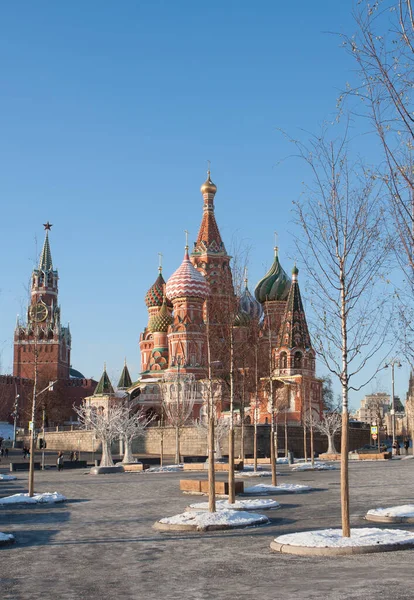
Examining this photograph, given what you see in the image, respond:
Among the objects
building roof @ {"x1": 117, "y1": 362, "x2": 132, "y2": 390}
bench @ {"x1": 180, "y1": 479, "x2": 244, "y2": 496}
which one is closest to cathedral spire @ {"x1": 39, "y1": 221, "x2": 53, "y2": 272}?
building roof @ {"x1": 117, "y1": 362, "x2": 132, "y2": 390}

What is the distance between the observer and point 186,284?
263ft

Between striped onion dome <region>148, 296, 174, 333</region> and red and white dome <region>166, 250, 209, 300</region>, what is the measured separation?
26.7 ft

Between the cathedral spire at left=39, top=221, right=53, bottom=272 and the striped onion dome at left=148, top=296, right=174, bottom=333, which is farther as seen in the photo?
the cathedral spire at left=39, top=221, right=53, bottom=272

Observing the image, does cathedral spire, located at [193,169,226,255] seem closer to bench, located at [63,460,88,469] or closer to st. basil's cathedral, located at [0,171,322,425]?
st. basil's cathedral, located at [0,171,322,425]

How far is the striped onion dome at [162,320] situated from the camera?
291 ft

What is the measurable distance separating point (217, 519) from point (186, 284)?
65.0m

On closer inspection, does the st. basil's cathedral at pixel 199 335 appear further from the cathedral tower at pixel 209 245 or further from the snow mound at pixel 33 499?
the snow mound at pixel 33 499

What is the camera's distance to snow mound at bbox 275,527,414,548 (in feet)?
40.0

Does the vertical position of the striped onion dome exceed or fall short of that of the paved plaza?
it exceeds it

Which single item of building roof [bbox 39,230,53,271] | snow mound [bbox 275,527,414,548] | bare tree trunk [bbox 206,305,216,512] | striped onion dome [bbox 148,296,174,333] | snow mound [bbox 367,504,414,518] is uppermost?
building roof [bbox 39,230,53,271]

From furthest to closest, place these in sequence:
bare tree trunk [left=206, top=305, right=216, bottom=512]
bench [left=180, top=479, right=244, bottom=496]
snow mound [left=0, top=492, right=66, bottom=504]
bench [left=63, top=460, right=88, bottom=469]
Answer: bench [left=63, top=460, right=88, bottom=469]
snow mound [left=0, top=492, right=66, bottom=504]
bench [left=180, top=479, right=244, bottom=496]
bare tree trunk [left=206, top=305, right=216, bottom=512]

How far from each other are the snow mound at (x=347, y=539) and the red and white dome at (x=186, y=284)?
219ft

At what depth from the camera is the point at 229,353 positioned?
22547 millimetres

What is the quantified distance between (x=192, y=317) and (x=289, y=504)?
59.4 meters
